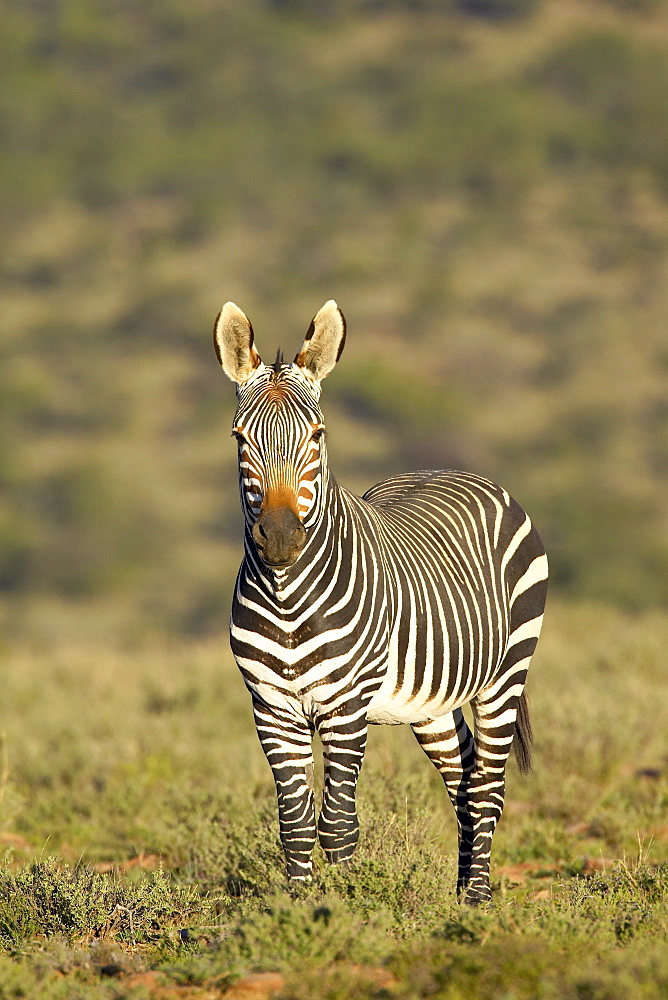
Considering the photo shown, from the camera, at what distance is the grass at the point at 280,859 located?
14.7 feet

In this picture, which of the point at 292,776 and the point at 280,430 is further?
the point at 292,776

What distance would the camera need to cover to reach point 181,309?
46.4 m

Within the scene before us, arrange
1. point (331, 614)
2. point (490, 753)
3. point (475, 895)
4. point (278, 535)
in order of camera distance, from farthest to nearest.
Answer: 1. point (490, 753)
2. point (475, 895)
3. point (331, 614)
4. point (278, 535)

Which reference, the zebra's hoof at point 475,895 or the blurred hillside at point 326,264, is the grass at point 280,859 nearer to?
the zebra's hoof at point 475,895

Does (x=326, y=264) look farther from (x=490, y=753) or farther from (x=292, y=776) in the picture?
(x=292, y=776)

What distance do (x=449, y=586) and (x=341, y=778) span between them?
1.17 meters

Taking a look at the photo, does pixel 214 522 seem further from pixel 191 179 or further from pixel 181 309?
pixel 191 179

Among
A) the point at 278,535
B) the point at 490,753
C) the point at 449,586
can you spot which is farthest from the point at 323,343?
the point at 490,753

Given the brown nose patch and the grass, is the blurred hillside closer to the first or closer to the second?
the grass

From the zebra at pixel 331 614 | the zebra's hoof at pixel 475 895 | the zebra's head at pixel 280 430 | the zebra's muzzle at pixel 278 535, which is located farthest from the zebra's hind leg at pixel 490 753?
the zebra's muzzle at pixel 278 535

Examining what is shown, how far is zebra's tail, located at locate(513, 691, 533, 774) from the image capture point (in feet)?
22.0

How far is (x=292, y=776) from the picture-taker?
17.5ft

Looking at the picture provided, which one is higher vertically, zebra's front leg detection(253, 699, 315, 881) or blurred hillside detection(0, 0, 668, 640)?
blurred hillside detection(0, 0, 668, 640)

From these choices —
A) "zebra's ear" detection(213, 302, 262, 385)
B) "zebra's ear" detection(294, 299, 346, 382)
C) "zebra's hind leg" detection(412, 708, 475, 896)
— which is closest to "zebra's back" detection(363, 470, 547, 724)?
"zebra's hind leg" detection(412, 708, 475, 896)
